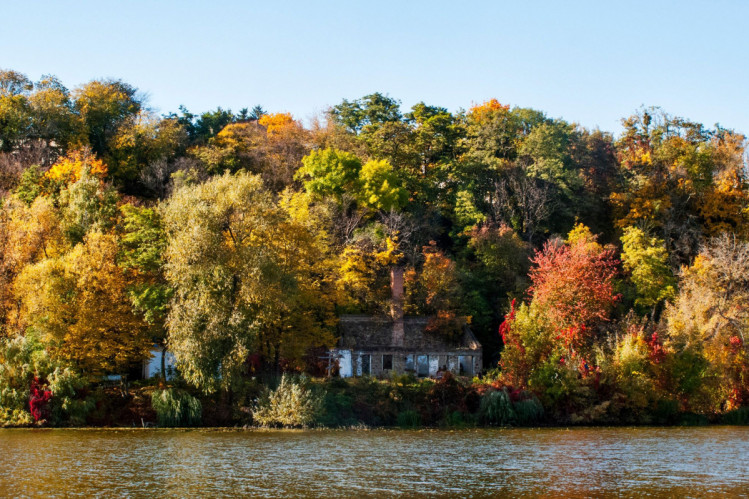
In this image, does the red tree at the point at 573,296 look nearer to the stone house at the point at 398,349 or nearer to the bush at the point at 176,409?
the stone house at the point at 398,349

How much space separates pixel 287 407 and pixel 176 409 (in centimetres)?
600

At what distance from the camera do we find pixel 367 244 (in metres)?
65.1

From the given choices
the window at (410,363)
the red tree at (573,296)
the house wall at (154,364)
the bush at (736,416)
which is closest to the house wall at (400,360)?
the window at (410,363)

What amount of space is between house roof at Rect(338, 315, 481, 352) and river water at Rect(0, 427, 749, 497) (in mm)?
13918

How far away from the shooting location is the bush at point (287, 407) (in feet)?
145

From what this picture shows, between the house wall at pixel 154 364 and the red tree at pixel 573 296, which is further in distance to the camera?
the house wall at pixel 154 364

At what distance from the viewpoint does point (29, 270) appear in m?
47.2

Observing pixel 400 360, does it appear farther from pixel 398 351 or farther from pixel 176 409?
pixel 176 409

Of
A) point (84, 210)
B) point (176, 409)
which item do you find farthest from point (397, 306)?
point (84, 210)

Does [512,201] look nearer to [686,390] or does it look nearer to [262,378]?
[686,390]

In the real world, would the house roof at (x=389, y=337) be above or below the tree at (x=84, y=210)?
below

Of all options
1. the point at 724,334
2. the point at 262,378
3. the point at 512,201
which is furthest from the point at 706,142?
the point at 262,378

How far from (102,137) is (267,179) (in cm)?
1679

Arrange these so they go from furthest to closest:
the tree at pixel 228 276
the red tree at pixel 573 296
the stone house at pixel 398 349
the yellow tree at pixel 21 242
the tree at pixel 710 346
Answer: the stone house at pixel 398 349
the red tree at pixel 573 296
the tree at pixel 710 346
the yellow tree at pixel 21 242
the tree at pixel 228 276
